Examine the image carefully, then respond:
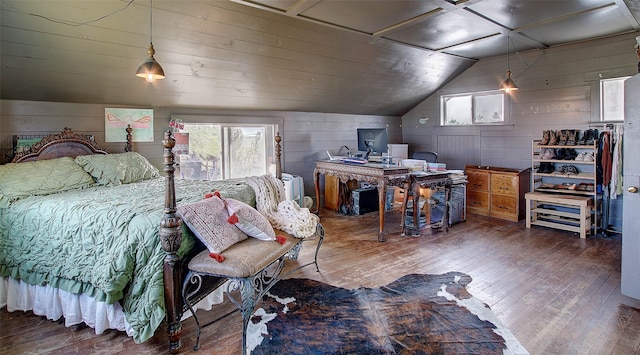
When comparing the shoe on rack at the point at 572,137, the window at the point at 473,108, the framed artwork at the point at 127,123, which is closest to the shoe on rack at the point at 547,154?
the shoe on rack at the point at 572,137

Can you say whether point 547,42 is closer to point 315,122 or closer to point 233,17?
point 315,122

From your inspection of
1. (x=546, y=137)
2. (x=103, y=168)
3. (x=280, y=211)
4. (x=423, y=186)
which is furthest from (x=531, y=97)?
(x=103, y=168)

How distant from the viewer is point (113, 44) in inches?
125

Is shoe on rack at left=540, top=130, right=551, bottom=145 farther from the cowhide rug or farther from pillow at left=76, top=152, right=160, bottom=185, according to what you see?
pillow at left=76, top=152, right=160, bottom=185

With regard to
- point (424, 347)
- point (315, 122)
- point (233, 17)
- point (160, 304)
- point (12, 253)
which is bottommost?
point (424, 347)

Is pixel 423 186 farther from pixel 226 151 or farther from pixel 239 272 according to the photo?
pixel 239 272

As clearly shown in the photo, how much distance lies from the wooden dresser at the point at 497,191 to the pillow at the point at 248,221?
4031mm

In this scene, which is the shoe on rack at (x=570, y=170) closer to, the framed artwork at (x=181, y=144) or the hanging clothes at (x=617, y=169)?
the hanging clothes at (x=617, y=169)

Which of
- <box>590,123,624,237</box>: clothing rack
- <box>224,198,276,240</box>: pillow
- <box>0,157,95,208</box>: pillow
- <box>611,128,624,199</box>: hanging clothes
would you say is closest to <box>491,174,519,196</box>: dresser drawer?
<box>590,123,624,237</box>: clothing rack

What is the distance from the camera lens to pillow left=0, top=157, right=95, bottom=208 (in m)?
2.73

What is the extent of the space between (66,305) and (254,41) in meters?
2.80

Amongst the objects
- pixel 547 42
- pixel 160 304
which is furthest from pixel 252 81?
pixel 547 42

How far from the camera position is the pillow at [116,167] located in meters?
3.40

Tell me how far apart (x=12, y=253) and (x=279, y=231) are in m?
1.88
